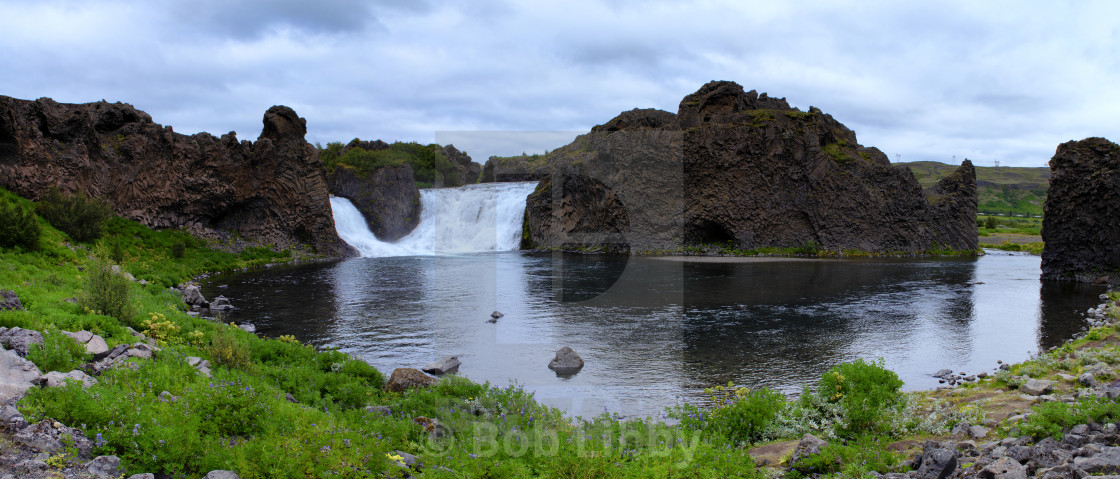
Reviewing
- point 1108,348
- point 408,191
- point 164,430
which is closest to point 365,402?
point 164,430

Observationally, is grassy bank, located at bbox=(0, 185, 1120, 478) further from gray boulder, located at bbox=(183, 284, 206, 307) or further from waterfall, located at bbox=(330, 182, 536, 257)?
waterfall, located at bbox=(330, 182, 536, 257)

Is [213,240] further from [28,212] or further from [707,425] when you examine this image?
[707,425]

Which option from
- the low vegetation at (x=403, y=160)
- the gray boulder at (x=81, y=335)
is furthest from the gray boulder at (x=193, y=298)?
the low vegetation at (x=403, y=160)

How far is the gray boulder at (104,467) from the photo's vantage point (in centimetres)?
620

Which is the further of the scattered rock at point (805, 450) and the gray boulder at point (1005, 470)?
the scattered rock at point (805, 450)

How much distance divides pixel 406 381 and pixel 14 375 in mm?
6388

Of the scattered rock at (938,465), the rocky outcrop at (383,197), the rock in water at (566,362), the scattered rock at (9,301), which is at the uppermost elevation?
the rocky outcrop at (383,197)

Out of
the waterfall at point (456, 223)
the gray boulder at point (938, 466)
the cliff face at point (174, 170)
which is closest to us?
the gray boulder at point (938, 466)

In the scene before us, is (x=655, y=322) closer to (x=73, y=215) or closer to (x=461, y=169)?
(x=73, y=215)

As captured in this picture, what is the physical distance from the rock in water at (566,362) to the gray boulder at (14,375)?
10.8 m

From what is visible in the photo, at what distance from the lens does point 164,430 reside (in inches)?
270

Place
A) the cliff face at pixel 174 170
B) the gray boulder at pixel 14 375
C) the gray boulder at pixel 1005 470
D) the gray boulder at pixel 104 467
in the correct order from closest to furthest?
the gray boulder at pixel 104 467, the gray boulder at pixel 1005 470, the gray boulder at pixel 14 375, the cliff face at pixel 174 170

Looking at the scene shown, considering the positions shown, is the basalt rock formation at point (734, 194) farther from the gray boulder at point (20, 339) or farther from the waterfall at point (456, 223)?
the gray boulder at point (20, 339)

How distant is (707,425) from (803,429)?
63.3 inches
